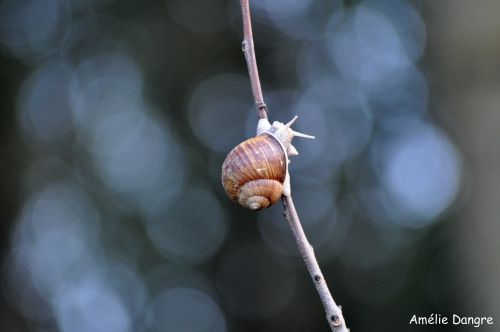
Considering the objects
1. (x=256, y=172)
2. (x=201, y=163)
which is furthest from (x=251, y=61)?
(x=201, y=163)

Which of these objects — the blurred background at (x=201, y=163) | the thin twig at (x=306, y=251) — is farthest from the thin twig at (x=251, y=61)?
the blurred background at (x=201, y=163)

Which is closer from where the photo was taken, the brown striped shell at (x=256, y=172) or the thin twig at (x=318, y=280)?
the thin twig at (x=318, y=280)

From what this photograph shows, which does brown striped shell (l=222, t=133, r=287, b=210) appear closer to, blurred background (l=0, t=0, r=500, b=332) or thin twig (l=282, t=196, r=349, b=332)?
thin twig (l=282, t=196, r=349, b=332)

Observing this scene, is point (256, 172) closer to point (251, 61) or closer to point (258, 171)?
point (258, 171)

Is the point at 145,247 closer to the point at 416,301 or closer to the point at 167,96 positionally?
the point at 167,96

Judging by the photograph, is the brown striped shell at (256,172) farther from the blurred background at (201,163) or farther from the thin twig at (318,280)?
the blurred background at (201,163)

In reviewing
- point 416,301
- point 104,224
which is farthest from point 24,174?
point 416,301

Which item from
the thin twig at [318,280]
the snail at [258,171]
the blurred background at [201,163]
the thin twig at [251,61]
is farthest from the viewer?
the blurred background at [201,163]
